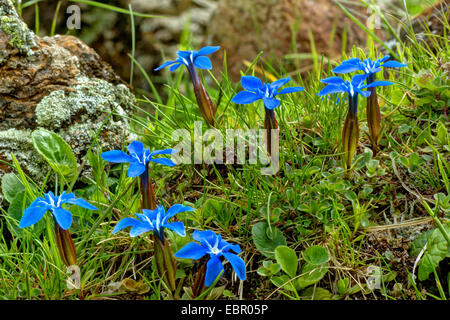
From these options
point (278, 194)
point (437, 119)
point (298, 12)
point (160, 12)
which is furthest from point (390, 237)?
point (160, 12)

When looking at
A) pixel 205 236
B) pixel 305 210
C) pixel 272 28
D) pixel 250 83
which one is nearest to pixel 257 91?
pixel 250 83

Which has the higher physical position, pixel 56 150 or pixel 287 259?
pixel 56 150

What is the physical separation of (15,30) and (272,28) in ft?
9.18

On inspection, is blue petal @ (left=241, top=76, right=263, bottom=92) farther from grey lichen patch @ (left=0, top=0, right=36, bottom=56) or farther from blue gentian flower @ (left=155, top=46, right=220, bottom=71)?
grey lichen patch @ (left=0, top=0, right=36, bottom=56)

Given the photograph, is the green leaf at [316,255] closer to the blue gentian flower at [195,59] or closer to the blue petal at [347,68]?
the blue petal at [347,68]

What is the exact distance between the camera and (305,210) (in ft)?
5.62

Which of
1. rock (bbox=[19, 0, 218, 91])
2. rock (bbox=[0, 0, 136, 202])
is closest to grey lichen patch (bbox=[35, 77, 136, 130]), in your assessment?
rock (bbox=[0, 0, 136, 202])

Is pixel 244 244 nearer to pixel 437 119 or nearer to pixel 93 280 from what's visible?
pixel 93 280

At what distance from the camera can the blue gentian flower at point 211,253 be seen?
4.53 ft

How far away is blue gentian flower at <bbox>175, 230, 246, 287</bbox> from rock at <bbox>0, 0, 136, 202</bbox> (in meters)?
0.90

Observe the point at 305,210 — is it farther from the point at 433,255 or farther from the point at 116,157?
the point at 116,157

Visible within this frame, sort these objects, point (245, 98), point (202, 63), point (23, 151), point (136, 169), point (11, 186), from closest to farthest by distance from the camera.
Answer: point (136, 169) → point (245, 98) → point (202, 63) → point (11, 186) → point (23, 151)
